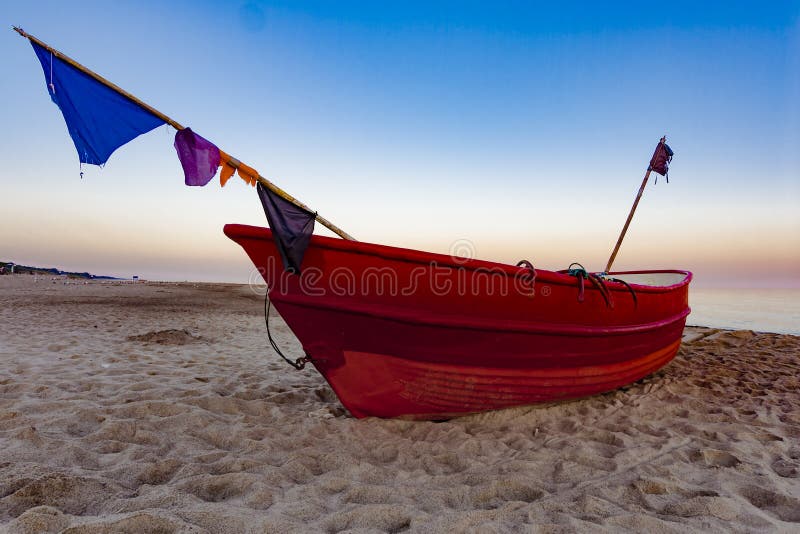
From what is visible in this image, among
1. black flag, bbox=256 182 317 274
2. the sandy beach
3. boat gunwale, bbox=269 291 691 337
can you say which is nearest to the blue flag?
black flag, bbox=256 182 317 274

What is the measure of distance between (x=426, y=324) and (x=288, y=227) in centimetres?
137

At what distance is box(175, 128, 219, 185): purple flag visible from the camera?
3.15 meters

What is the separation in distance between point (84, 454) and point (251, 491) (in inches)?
47.1

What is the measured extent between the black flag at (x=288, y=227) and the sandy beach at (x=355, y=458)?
4.64ft

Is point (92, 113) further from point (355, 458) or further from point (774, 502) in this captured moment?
point (774, 502)

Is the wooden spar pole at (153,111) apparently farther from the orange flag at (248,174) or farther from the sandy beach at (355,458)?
the sandy beach at (355,458)

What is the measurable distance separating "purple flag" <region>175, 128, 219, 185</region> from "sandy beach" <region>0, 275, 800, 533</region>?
6.51 feet

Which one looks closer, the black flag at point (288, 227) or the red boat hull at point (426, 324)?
the black flag at point (288, 227)

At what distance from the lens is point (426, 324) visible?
3.30 metres

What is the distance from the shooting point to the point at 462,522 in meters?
1.95

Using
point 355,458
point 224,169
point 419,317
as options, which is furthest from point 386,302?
point 224,169

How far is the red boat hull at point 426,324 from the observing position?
3.20 m

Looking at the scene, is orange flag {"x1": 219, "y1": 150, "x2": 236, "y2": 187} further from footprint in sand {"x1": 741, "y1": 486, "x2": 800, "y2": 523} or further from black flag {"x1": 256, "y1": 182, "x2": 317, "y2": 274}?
footprint in sand {"x1": 741, "y1": 486, "x2": 800, "y2": 523}

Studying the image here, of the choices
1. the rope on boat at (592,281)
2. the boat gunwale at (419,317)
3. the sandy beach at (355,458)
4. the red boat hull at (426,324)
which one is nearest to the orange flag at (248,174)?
the red boat hull at (426,324)
